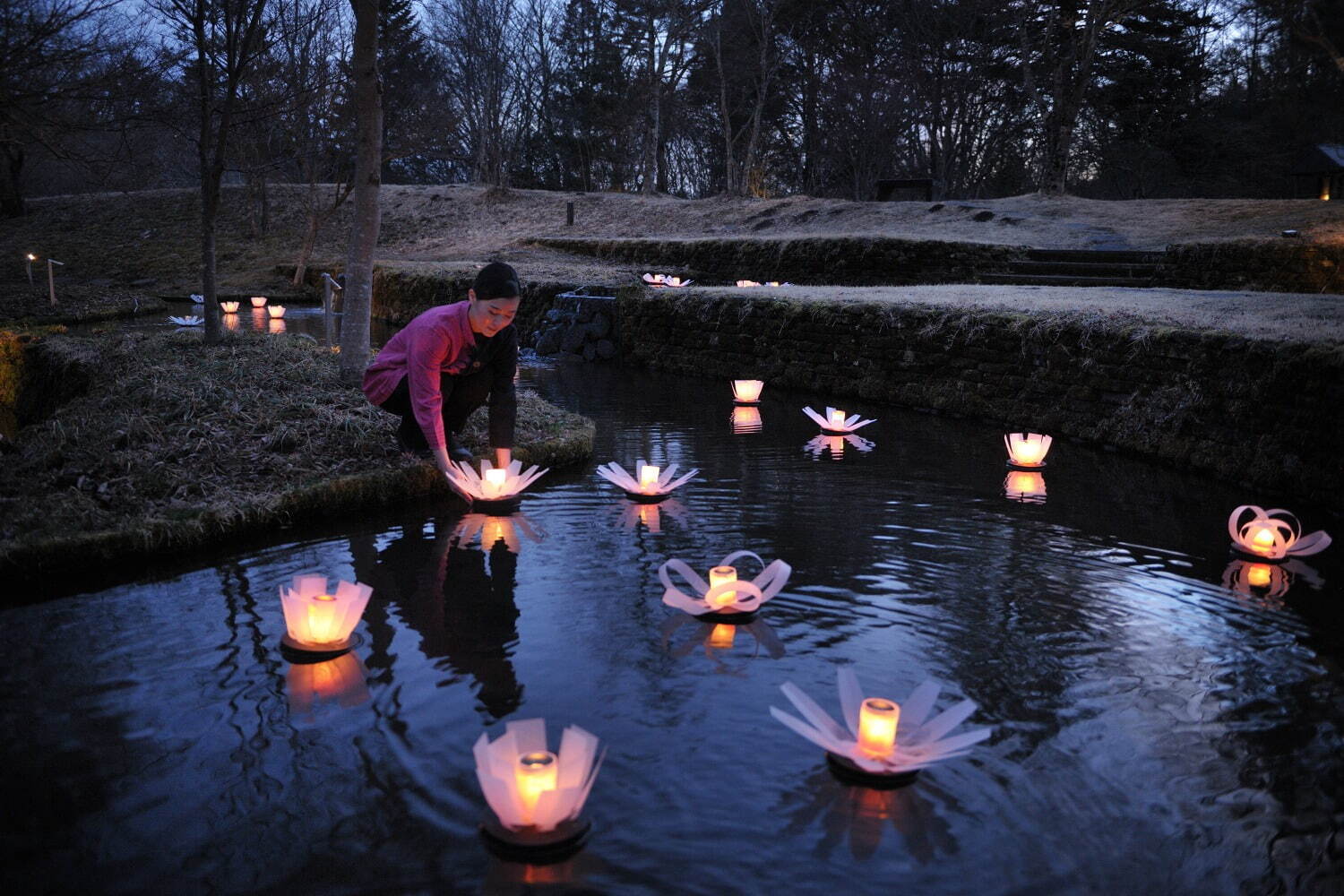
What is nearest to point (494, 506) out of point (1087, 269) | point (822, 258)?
point (1087, 269)

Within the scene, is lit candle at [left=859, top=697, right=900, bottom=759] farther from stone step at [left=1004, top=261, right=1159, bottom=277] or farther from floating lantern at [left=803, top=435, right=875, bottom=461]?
stone step at [left=1004, top=261, right=1159, bottom=277]

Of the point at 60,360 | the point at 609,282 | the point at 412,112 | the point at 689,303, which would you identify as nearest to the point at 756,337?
the point at 689,303

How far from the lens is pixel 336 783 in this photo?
273 cm

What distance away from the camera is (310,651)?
139 inches

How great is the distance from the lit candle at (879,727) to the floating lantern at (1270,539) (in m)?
2.78

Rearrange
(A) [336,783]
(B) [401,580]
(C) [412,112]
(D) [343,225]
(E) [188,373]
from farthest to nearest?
(D) [343,225]
(C) [412,112]
(E) [188,373]
(B) [401,580]
(A) [336,783]

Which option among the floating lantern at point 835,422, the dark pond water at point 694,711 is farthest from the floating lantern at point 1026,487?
the floating lantern at point 835,422

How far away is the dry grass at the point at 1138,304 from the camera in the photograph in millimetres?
7329

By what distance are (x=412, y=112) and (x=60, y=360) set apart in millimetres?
18928

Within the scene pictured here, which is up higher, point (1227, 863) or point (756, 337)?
point (756, 337)

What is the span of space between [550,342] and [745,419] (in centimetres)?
603

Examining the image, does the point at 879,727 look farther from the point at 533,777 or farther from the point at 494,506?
the point at 494,506

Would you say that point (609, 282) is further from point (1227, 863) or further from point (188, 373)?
point (1227, 863)

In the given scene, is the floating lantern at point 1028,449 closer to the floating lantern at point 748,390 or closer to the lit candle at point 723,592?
the floating lantern at point 748,390
